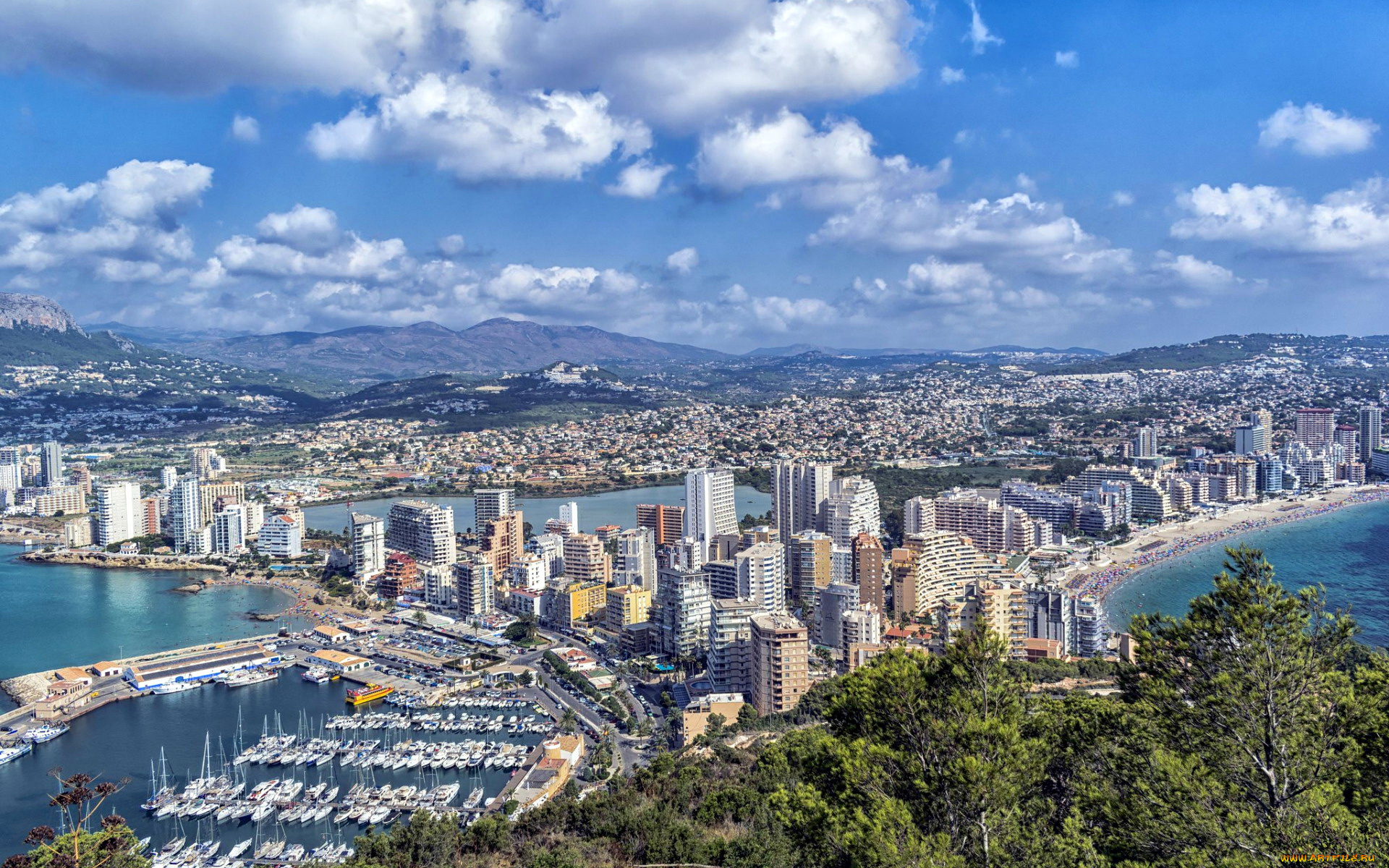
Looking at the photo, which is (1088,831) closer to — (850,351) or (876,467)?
(876,467)

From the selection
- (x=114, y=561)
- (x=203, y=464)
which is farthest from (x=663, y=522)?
(x=203, y=464)

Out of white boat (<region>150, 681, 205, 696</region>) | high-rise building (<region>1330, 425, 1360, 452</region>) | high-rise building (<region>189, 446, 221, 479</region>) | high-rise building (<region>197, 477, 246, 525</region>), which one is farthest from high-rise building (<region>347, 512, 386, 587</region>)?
high-rise building (<region>1330, 425, 1360, 452</region>)

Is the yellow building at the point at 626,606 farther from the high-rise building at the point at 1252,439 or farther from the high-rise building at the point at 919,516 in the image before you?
the high-rise building at the point at 1252,439

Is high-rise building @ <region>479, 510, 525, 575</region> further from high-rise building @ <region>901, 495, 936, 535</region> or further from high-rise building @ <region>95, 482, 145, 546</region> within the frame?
high-rise building @ <region>95, 482, 145, 546</region>

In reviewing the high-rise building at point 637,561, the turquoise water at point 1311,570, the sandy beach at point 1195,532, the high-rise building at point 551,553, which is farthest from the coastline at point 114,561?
the turquoise water at point 1311,570

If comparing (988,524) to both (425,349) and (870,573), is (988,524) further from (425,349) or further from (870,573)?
(425,349)

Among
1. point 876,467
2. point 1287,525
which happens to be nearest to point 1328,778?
point 1287,525
